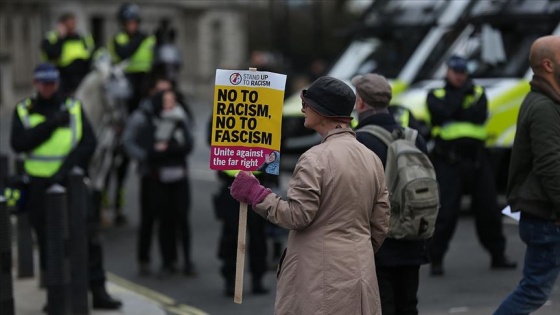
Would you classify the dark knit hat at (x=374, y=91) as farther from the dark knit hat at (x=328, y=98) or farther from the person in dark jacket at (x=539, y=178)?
the dark knit hat at (x=328, y=98)

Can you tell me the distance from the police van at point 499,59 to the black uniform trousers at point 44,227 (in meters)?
5.75

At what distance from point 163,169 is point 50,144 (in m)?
1.89

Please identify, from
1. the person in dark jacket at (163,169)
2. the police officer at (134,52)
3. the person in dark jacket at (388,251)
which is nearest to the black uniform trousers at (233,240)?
the person in dark jacket at (163,169)

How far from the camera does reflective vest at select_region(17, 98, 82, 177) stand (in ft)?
31.7

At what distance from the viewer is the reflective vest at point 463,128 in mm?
11031

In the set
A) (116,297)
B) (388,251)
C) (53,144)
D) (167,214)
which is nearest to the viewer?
(388,251)

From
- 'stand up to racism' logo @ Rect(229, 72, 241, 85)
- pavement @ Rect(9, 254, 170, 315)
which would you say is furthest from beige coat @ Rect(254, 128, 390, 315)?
pavement @ Rect(9, 254, 170, 315)

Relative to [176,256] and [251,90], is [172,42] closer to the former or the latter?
[176,256]

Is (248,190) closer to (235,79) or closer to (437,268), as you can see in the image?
(235,79)

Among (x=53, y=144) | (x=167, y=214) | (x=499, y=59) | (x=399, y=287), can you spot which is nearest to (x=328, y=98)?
(x=399, y=287)

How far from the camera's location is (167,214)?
38.3 ft

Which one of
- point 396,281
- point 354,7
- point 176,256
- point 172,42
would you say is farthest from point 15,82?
point 396,281

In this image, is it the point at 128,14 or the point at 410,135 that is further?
the point at 128,14

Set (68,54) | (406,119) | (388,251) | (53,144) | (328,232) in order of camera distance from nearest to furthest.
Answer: (328,232)
(388,251)
(406,119)
(53,144)
(68,54)
